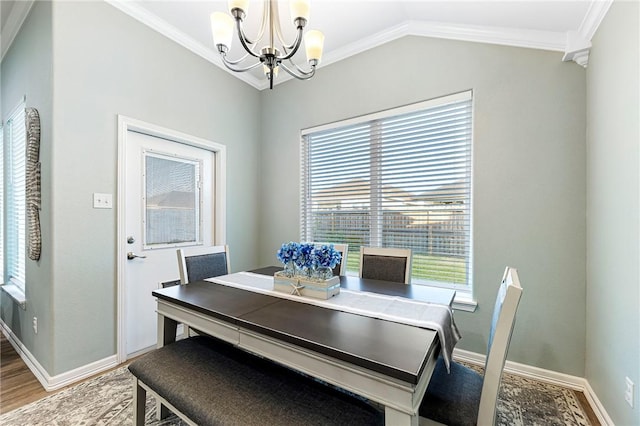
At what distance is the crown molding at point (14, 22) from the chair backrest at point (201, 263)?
2.44 meters

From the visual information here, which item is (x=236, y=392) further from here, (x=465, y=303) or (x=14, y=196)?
(x=14, y=196)

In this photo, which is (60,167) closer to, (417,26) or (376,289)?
(376,289)

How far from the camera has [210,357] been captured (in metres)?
1.44

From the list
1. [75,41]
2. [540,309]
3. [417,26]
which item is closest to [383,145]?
[417,26]

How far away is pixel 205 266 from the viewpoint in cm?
214

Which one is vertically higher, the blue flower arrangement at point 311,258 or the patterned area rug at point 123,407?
the blue flower arrangement at point 311,258

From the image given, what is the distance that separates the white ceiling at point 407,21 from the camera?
6.10 ft

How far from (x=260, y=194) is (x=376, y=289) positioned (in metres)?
2.38

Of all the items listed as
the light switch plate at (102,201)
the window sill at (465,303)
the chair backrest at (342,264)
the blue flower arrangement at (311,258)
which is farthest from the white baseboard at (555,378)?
the light switch plate at (102,201)

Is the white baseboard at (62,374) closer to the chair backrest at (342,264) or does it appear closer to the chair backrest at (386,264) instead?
the chair backrest at (342,264)

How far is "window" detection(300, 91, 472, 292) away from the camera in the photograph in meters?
2.45

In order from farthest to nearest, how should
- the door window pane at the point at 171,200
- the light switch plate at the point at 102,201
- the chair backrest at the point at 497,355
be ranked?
the door window pane at the point at 171,200 < the light switch plate at the point at 102,201 < the chair backrest at the point at 497,355

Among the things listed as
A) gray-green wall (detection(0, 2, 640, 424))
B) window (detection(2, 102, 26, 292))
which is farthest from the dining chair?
window (detection(2, 102, 26, 292))

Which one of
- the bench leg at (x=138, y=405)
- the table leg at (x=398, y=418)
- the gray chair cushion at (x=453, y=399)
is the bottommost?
the bench leg at (x=138, y=405)
